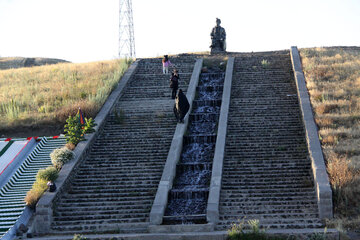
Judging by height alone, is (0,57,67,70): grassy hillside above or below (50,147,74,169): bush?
above

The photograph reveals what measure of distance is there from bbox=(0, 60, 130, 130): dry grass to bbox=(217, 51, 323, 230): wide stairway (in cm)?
625

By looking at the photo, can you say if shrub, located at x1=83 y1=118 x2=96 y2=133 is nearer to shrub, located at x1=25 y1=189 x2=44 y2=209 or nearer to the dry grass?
the dry grass

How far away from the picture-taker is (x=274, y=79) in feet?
74.3

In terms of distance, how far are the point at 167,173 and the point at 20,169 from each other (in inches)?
200

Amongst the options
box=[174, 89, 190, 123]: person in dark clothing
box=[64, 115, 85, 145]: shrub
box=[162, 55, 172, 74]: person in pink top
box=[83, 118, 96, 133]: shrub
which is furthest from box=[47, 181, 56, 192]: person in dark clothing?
box=[162, 55, 172, 74]: person in pink top

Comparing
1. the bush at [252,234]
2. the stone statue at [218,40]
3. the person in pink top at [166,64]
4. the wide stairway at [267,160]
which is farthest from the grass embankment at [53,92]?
the bush at [252,234]

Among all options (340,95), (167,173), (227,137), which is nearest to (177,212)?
(167,173)

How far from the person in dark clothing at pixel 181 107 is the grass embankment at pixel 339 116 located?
472cm

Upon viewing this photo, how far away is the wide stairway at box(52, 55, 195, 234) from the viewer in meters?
13.7

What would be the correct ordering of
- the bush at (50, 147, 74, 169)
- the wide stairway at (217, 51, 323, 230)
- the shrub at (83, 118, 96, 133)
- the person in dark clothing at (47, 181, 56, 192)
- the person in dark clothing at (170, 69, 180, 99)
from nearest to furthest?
the wide stairway at (217, 51, 323, 230)
the person in dark clothing at (47, 181, 56, 192)
the bush at (50, 147, 74, 169)
the shrub at (83, 118, 96, 133)
the person in dark clothing at (170, 69, 180, 99)

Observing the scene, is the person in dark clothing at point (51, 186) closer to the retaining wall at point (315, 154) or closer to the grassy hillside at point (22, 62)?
the retaining wall at point (315, 154)

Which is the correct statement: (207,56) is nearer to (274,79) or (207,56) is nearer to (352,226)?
(274,79)

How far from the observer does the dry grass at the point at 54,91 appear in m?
20.0

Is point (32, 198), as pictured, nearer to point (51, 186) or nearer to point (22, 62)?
point (51, 186)
